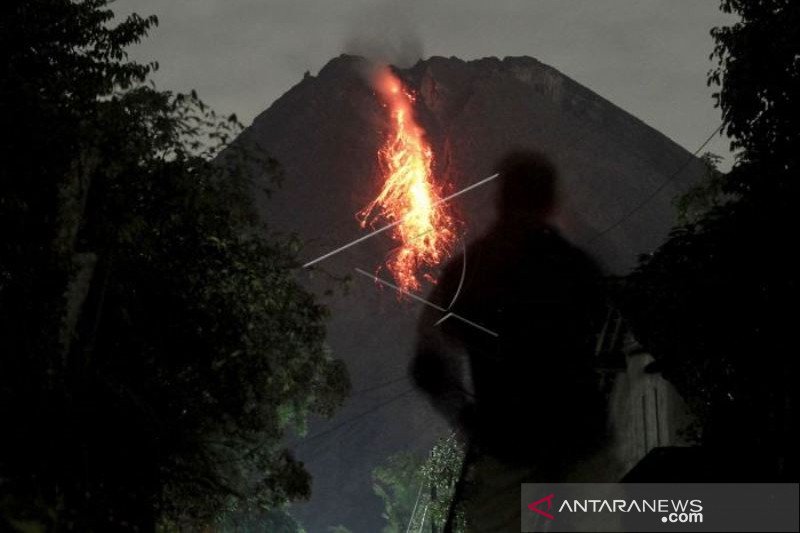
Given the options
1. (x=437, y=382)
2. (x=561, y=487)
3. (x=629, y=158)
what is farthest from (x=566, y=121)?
(x=561, y=487)

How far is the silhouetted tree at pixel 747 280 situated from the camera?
12586 millimetres

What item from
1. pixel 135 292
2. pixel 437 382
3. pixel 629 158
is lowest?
pixel 135 292

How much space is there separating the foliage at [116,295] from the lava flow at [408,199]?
284ft

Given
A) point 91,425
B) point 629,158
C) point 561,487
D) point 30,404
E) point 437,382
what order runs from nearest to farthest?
point 30,404 < point 91,425 < point 561,487 < point 437,382 < point 629,158

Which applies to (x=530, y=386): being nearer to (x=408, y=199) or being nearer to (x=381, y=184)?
(x=408, y=199)

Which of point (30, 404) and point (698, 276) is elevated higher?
point (698, 276)

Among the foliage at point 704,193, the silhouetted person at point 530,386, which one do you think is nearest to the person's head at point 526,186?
the silhouetted person at point 530,386

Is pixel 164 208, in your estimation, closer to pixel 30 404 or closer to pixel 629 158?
pixel 30 404

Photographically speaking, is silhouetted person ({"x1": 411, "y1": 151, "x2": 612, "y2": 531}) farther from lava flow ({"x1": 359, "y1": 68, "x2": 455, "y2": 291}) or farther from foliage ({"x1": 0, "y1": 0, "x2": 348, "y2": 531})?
lava flow ({"x1": 359, "y1": 68, "x2": 455, "y2": 291})

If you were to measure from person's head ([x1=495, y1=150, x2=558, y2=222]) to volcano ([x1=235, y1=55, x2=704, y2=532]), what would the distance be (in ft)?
7.80

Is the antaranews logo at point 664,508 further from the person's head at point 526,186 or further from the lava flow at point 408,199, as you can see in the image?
the lava flow at point 408,199

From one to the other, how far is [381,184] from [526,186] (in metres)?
41.4

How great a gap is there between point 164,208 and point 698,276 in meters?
9.23

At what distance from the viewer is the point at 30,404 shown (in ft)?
29.8
